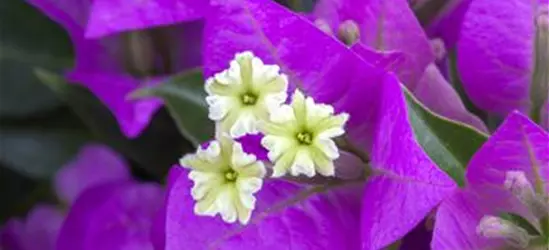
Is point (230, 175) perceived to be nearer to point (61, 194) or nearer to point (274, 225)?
point (274, 225)

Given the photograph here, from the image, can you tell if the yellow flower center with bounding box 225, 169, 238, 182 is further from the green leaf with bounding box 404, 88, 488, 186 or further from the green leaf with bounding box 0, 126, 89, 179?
the green leaf with bounding box 0, 126, 89, 179

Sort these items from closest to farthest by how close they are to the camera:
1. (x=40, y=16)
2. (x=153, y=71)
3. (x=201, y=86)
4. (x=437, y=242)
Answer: (x=437, y=242), (x=201, y=86), (x=153, y=71), (x=40, y=16)

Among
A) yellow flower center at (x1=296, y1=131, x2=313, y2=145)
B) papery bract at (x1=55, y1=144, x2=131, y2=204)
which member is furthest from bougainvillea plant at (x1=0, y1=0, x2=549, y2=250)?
papery bract at (x1=55, y1=144, x2=131, y2=204)

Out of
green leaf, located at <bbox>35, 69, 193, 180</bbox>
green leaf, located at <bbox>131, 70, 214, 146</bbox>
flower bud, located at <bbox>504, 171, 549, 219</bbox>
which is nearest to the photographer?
flower bud, located at <bbox>504, 171, 549, 219</bbox>

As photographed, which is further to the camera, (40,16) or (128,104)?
(40,16)

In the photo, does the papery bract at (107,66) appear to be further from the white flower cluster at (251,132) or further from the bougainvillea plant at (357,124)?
the white flower cluster at (251,132)

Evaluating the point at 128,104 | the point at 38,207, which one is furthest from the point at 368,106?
the point at 38,207

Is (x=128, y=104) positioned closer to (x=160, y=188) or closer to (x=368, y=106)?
(x=160, y=188)

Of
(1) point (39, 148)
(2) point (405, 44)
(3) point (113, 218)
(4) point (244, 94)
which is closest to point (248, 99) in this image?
(4) point (244, 94)
